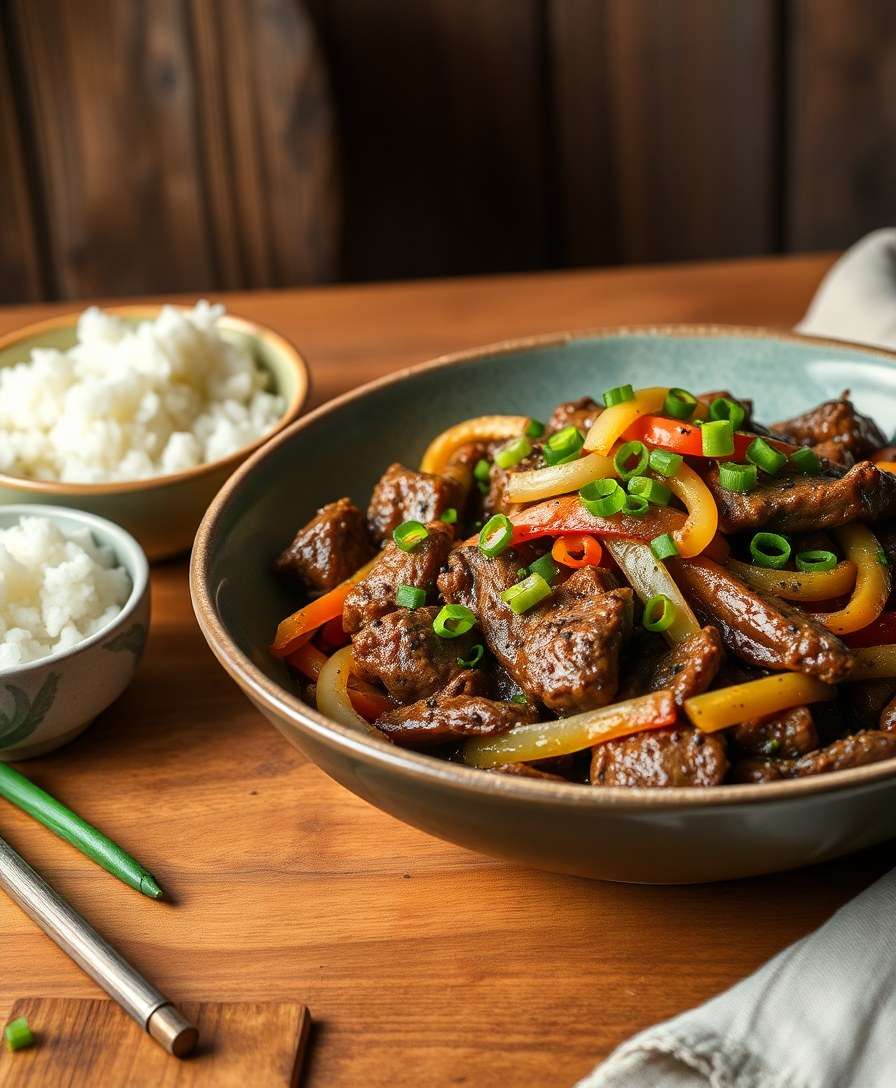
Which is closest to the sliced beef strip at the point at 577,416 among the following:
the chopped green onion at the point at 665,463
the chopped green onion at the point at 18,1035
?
the chopped green onion at the point at 665,463

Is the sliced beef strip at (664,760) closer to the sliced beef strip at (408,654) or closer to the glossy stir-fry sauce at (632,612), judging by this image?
the glossy stir-fry sauce at (632,612)

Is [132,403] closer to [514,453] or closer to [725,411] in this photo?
[514,453]

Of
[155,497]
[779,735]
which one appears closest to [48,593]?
[155,497]

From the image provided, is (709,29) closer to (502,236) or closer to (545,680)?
(502,236)

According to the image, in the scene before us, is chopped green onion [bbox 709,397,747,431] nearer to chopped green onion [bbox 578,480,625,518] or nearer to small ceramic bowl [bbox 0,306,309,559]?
chopped green onion [bbox 578,480,625,518]

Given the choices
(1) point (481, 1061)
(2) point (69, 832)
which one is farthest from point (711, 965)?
(2) point (69, 832)

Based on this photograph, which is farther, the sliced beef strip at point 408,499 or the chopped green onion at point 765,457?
the sliced beef strip at point 408,499

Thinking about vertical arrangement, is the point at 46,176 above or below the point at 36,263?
above
